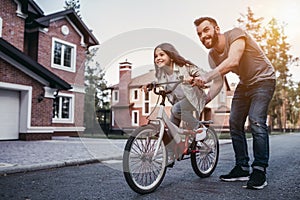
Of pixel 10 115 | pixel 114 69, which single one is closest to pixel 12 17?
pixel 10 115

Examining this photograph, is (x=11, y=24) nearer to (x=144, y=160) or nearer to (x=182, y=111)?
(x=182, y=111)

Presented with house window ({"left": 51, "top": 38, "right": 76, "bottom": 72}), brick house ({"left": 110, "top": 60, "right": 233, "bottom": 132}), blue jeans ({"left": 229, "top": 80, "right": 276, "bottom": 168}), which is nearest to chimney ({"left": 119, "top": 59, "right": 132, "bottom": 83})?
brick house ({"left": 110, "top": 60, "right": 233, "bottom": 132})

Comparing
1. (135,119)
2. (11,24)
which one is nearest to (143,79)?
(135,119)

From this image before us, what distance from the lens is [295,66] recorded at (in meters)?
30.3

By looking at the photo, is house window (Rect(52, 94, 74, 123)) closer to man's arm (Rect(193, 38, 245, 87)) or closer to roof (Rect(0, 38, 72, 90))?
roof (Rect(0, 38, 72, 90))

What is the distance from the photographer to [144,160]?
281cm

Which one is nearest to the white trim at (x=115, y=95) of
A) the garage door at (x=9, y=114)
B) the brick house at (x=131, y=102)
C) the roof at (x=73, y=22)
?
the brick house at (x=131, y=102)

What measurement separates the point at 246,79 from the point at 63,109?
41.2ft

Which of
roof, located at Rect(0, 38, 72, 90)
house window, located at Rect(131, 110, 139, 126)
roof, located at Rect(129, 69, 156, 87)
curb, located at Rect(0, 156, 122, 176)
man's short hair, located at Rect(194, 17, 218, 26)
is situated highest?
roof, located at Rect(0, 38, 72, 90)

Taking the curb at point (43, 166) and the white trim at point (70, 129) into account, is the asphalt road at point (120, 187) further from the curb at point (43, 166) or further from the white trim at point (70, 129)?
the white trim at point (70, 129)

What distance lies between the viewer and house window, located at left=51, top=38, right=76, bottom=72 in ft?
47.5

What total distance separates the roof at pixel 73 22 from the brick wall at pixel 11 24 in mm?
1229

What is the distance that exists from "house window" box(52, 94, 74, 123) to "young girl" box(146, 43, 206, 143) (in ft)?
38.2

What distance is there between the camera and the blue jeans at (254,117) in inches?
119
